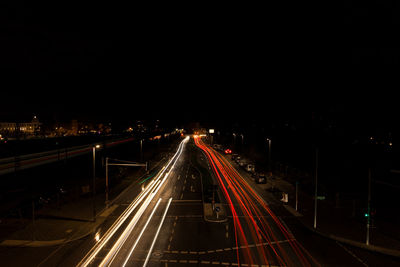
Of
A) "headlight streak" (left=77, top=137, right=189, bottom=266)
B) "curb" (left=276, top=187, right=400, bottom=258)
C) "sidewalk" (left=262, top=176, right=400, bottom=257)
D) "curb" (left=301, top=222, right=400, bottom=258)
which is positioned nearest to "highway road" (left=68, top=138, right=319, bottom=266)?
"headlight streak" (left=77, top=137, right=189, bottom=266)

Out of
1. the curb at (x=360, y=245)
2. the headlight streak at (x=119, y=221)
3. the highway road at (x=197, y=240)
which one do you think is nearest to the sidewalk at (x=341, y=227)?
the curb at (x=360, y=245)

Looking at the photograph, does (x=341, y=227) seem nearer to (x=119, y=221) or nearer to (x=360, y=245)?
(x=360, y=245)

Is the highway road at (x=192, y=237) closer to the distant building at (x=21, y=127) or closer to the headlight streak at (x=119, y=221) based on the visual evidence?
the headlight streak at (x=119, y=221)

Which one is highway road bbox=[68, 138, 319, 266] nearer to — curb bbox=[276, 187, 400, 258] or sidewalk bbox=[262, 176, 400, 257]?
curb bbox=[276, 187, 400, 258]

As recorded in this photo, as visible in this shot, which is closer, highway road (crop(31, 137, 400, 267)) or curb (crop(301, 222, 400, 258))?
highway road (crop(31, 137, 400, 267))

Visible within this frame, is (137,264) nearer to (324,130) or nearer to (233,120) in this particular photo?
(324,130)

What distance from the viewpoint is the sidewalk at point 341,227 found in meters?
18.8

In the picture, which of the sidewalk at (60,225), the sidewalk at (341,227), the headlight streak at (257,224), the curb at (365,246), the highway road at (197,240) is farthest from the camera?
the sidewalk at (60,225)

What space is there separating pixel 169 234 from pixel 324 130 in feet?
202

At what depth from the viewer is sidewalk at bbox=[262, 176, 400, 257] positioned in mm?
18780

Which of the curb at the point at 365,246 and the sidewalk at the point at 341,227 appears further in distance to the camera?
the sidewalk at the point at 341,227

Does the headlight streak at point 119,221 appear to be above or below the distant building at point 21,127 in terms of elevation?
below

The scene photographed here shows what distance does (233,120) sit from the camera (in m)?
130

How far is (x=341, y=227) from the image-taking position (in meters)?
22.2
